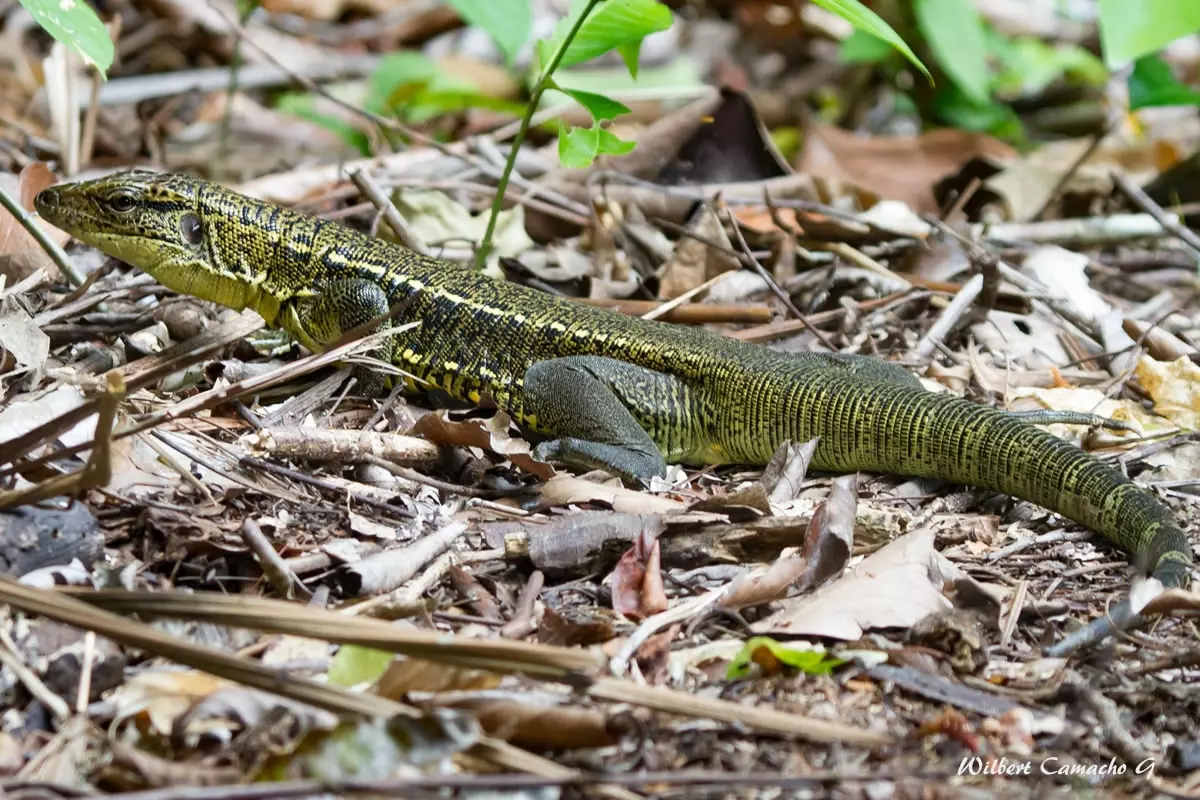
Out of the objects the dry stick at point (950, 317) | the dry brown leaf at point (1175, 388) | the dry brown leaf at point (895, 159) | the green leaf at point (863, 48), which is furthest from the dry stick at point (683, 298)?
the green leaf at point (863, 48)

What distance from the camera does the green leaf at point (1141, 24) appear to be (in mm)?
4785

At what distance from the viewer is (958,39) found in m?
8.23

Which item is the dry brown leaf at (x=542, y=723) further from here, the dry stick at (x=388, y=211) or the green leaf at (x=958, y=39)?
the green leaf at (x=958, y=39)

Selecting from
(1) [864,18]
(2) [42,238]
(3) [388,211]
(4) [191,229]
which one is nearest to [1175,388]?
(1) [864,18]

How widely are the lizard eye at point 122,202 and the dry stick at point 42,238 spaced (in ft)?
1.12

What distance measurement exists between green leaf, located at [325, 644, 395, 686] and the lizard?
161 centimetres

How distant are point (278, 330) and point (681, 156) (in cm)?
275

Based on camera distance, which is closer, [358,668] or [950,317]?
[358,668]

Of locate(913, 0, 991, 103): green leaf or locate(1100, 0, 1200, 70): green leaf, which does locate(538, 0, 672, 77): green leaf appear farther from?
locate(913, 0, 991, 103): green leaf

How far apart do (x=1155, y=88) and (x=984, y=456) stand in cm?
370

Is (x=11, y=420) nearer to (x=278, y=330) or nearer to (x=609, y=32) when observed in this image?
(x=278, y=330)

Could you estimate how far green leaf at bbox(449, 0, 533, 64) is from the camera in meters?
6.07

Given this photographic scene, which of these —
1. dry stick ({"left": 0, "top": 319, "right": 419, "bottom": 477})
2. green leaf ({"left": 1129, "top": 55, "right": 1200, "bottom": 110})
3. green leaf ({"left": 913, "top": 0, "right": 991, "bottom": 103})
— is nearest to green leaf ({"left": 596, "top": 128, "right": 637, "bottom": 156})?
dry stick ({"left": 0, "top": 319, "right": 419, "bottom": 477})

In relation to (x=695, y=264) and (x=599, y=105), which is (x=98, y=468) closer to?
(x=599, y=105)
